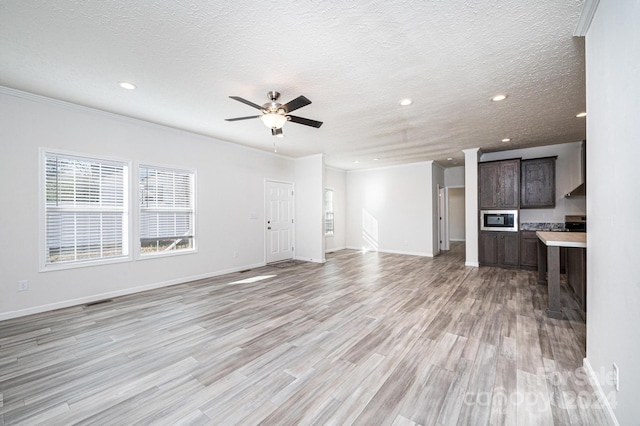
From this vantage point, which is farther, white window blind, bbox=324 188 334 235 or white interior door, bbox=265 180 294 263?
white window blind, bbox=324 188 334 235

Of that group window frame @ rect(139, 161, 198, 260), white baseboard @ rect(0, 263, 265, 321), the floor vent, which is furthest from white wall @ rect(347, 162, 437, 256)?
the floor vent

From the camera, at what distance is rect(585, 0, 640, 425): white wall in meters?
1.28

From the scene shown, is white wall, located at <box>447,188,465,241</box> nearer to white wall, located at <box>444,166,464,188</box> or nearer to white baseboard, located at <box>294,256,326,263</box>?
white wall, located at <box>444,166,464,188</box>

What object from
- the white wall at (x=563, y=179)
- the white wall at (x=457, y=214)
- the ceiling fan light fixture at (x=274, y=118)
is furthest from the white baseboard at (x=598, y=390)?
the white wall at (x=457, y=214)

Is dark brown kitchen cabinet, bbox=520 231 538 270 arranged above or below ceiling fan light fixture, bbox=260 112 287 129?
below

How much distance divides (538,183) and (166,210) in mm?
7860

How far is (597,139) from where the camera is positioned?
5.93 feet

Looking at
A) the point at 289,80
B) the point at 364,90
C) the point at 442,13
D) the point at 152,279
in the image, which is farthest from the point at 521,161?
the point at 152,279

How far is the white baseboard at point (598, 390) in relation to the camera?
1.54 meters

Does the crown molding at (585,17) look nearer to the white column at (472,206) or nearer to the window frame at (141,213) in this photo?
the white column at (472,206)

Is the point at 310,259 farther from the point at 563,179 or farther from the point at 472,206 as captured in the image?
the point at 563,179

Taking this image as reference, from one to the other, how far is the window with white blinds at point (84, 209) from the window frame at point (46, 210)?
0.04 ft

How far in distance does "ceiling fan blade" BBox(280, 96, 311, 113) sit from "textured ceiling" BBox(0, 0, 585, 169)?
0.28 m

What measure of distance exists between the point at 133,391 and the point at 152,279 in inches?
118
